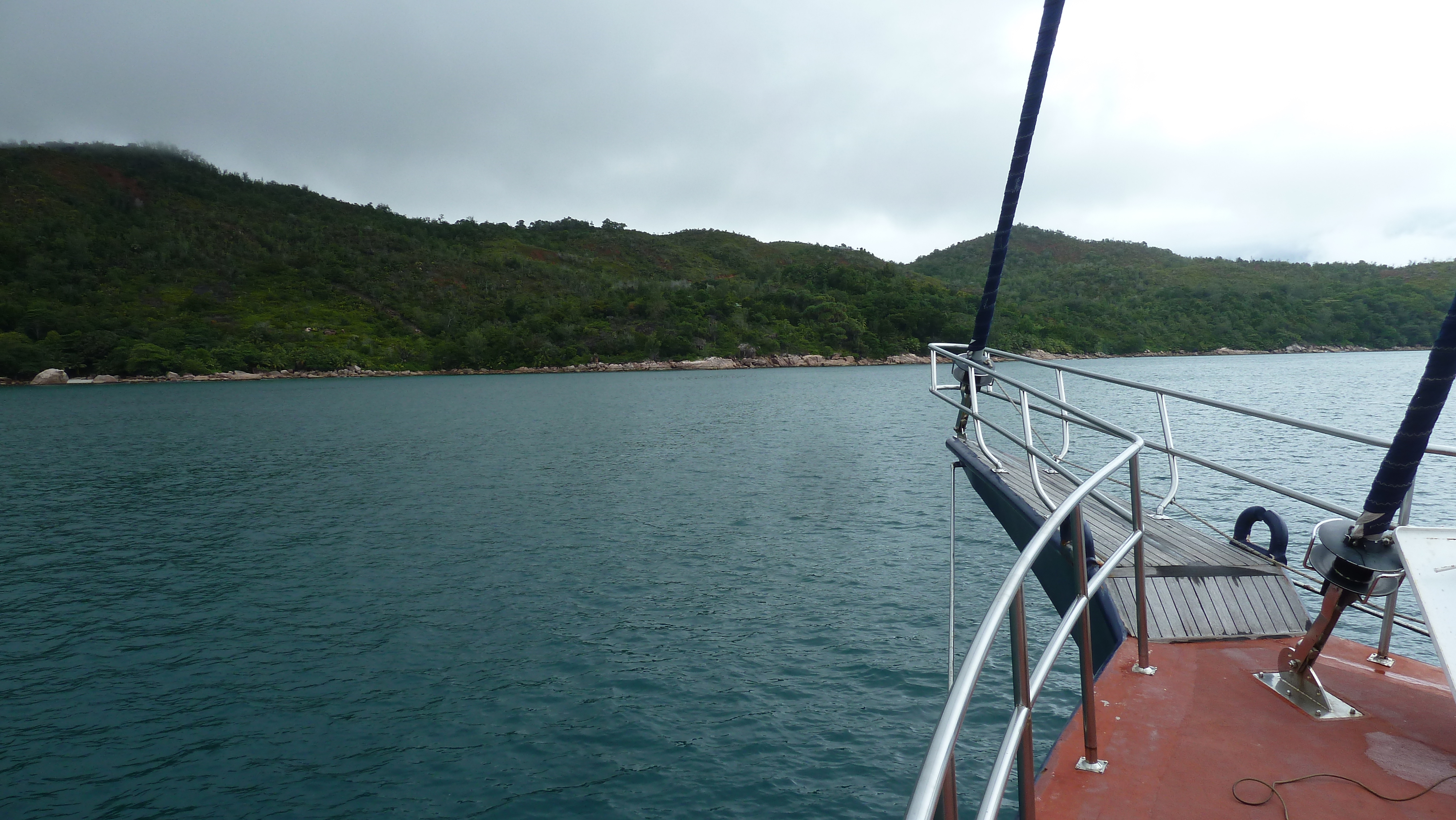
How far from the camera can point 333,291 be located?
344ft

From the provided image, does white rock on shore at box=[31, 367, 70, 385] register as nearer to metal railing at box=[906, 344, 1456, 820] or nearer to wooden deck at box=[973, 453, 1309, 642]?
metal railing at box=[906, 344, 1456, 820]

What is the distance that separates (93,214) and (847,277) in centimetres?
11821

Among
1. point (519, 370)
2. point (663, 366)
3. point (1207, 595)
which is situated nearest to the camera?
point (1207, 595)

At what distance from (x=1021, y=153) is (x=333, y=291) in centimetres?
11486

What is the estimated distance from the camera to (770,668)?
26.8ft

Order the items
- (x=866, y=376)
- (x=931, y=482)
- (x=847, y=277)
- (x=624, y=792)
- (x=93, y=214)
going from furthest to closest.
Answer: (x=847, y=277), (x=93, y=214), (x=866, y=376), (x=931, y=482), (x=624, y=792)

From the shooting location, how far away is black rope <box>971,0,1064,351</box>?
632cm

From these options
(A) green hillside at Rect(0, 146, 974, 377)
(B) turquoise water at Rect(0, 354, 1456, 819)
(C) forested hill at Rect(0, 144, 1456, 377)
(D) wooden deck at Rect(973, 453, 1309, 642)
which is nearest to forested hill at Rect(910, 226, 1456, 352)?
(C) forested hill at Rect(0, 144, 1456, 377)

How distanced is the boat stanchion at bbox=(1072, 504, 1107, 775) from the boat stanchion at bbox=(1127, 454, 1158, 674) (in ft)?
1.61

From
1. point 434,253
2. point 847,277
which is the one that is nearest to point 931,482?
point 847,277

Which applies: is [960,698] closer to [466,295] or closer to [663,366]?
[663,366]

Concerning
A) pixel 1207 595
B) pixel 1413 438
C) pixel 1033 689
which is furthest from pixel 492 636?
pixel 1413 438

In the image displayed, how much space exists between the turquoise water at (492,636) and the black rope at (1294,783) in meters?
3.69

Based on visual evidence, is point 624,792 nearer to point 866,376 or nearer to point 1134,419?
point 1134,419
